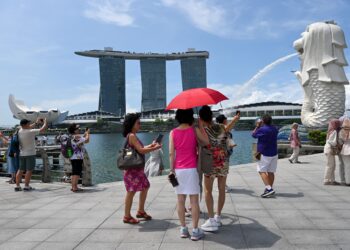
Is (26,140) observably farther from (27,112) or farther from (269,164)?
(27,112)

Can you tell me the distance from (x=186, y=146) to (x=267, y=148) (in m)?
3.01

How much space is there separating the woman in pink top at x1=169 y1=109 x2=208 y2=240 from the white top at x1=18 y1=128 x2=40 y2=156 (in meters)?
4.84

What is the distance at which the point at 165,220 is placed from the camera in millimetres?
5320

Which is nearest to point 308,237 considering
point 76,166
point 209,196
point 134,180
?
point 209,196

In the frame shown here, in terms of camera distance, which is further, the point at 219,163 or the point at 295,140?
the point at 295,140

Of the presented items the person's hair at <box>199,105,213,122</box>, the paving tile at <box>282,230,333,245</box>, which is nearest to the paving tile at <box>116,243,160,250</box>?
the paving tile at <box>282,230,333,245</box>

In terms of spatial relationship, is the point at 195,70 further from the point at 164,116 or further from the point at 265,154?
the point at 265,154

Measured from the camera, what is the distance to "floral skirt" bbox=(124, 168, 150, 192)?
5083 millimetres

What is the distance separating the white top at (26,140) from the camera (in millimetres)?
7984

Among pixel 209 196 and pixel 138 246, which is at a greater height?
pixel 209 196

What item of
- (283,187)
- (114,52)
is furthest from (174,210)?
(114,52)

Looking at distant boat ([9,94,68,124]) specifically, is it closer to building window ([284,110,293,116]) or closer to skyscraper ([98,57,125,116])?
skyscraper ([98,57,125,116])

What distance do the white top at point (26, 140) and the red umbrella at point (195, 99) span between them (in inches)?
190

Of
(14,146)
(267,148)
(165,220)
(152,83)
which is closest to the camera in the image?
(165,220)
